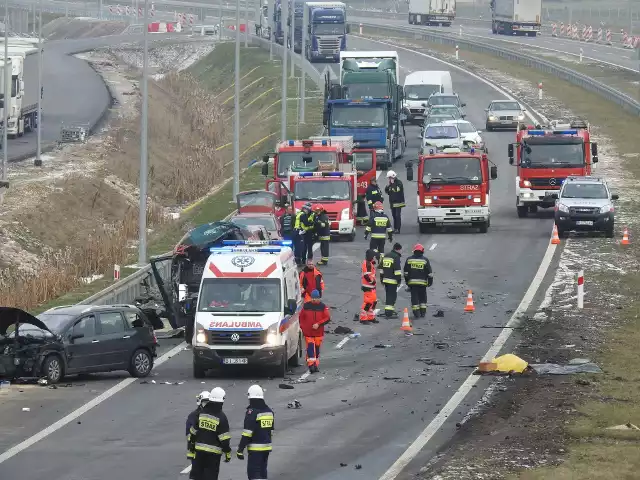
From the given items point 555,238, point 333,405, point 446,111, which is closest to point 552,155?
point 555,238

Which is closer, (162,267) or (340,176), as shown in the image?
(162,267)

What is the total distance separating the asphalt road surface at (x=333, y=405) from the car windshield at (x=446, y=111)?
27.6 metres

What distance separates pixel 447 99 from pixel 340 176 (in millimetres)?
27343

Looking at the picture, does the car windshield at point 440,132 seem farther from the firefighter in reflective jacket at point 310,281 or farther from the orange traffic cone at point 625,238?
the firefighter in reflective jacket at point 310,281

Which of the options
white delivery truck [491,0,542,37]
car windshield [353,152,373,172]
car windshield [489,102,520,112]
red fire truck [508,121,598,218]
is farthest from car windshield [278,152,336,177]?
white delivery truck [491,0,542,37]

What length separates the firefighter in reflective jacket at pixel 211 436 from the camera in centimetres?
1788

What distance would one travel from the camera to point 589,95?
86.3 meters

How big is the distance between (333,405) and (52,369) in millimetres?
5258

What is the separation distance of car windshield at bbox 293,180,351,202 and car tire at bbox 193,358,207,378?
60.6 ft

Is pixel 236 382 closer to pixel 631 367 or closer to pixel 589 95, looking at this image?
pixel 631 367

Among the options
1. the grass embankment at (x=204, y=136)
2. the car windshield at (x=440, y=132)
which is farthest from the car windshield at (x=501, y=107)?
the car windshield at (x=440, y=132)

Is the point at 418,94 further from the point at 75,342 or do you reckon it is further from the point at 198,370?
the point at 75,342

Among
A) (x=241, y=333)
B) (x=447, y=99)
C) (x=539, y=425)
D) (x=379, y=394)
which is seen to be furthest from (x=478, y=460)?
(x=447, y=99)

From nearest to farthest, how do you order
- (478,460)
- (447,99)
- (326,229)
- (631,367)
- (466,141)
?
(478,460)
(631,367)
(326,229)
(466,141)
(447,99)
